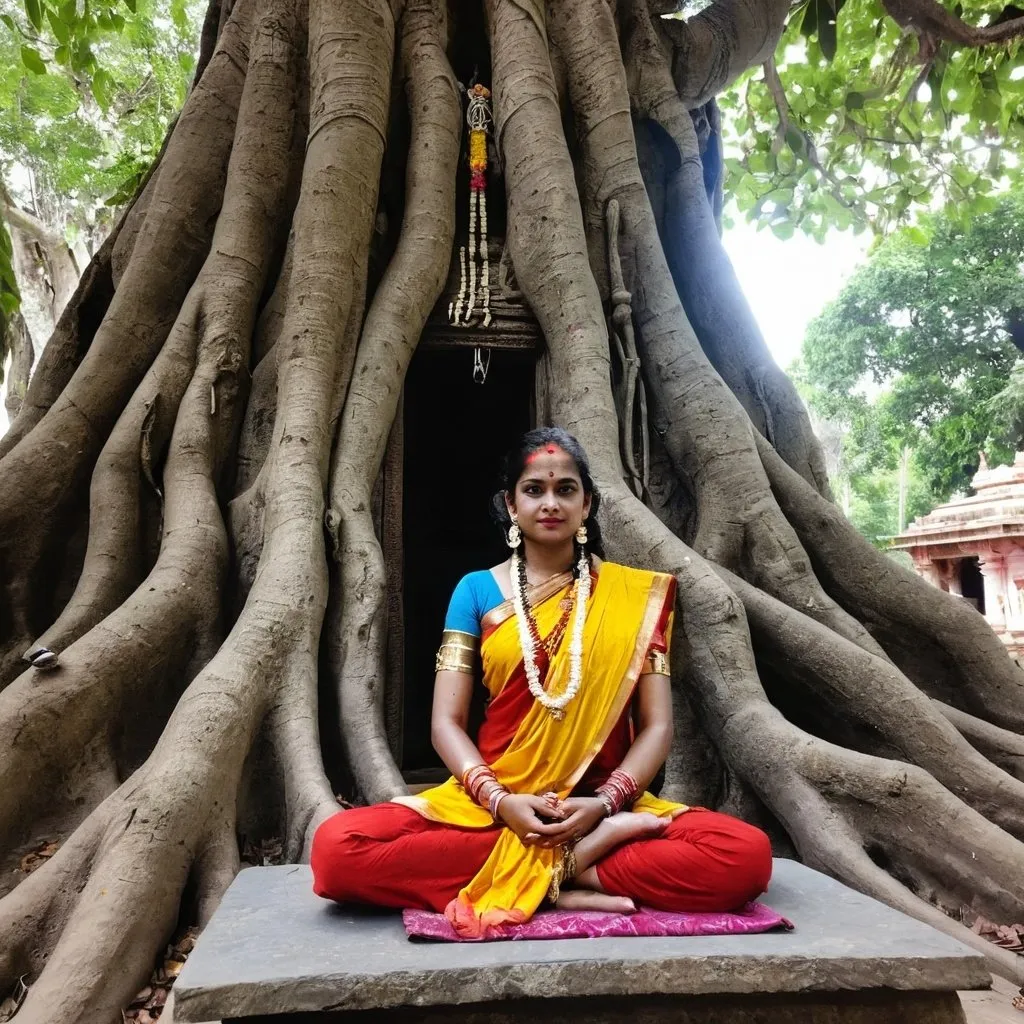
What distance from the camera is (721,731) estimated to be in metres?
3.02

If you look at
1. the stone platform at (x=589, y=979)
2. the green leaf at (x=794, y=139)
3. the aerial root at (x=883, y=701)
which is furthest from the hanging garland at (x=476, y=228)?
the stone platform at (x=589, y=979)

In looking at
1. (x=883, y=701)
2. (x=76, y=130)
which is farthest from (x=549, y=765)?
(x=76, y=130)

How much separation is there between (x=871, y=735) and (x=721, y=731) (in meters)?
0.56

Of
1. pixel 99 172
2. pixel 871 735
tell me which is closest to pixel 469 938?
pixel 871 735

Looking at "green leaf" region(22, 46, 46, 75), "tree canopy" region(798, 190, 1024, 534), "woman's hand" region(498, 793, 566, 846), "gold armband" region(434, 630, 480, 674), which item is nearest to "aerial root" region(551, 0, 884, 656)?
"gold armband" region(434, 630, 480, 674)

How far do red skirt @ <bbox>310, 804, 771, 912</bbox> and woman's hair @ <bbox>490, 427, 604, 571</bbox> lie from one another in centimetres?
81

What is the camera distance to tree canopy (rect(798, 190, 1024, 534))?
20.6 metres

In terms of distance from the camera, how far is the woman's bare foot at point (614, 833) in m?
1.85

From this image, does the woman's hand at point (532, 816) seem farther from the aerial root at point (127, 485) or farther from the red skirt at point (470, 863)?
the aerial root at point (127, 485)

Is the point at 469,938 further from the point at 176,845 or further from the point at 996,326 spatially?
the point at 996,326

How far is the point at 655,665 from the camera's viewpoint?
2158 millimetres

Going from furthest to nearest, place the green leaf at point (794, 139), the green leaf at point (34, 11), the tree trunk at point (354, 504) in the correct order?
the green leaf at point (794, 139) → the green leaf at point (34, 11) → the tree trunk at point (354, 504)

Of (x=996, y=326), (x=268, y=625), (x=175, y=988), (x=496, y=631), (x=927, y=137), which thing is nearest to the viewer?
(x=175, y=988)

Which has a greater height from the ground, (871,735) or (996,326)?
(996,326)
